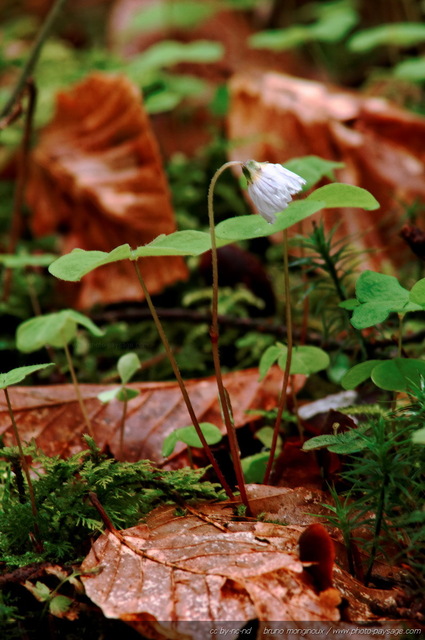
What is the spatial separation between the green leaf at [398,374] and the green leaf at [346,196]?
13.2 inches

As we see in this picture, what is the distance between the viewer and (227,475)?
1496 millimetres

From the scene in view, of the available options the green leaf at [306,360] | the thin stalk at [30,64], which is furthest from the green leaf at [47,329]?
the thin stalk at [30,64]

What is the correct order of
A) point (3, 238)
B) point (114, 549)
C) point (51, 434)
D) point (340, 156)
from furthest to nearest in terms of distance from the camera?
point (340, 156), point (3, 238), point (51, 434), point (114, 549)

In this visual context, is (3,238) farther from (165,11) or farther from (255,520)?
(165,11)

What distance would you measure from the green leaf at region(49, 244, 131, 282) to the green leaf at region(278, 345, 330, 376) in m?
0.52

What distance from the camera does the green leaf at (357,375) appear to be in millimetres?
1311

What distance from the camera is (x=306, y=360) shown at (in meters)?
1.52

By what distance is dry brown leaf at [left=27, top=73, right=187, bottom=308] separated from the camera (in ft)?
8.32

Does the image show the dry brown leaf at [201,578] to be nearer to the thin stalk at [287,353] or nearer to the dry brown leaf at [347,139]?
the thin stalk at [287,353]

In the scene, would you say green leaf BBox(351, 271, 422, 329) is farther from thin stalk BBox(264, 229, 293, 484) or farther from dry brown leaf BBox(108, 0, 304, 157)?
dry brown leaf BBox(108, 0, 304, 157)

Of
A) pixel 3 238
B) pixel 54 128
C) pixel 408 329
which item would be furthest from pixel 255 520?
pixel 54 128

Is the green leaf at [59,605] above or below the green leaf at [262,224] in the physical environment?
below

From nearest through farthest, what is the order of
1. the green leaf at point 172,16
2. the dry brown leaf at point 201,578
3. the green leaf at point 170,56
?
1. the dry brown leaf at point 201,578
2. the green leaf at point 170,56
3. the green leaf at point 172,16

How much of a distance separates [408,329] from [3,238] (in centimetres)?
189
